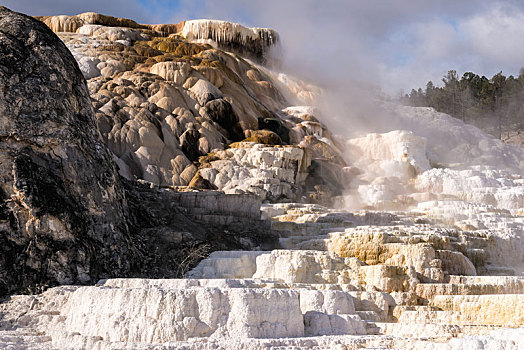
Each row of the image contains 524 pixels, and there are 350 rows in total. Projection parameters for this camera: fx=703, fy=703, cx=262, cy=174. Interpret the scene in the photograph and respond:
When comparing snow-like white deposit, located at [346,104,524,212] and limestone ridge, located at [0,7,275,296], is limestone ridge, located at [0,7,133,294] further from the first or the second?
→ snow-like white deposit, located at [346,104,524,212]

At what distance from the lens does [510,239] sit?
21.2 meters

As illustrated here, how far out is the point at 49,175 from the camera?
50.4 ft

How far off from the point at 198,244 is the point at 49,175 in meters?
4.57

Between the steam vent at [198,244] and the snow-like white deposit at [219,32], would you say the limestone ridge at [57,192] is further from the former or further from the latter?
the snow-like white deposit at [219,32]

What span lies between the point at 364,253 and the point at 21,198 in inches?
317

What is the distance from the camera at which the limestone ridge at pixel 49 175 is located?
14586mm

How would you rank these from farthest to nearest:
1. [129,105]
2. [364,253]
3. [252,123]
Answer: [252,123] < [129,105] < [364,253]

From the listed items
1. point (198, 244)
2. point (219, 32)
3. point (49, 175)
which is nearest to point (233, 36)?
point (219, 32)

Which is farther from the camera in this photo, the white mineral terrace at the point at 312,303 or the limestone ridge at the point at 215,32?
the limestone ridge at the point at 215,32

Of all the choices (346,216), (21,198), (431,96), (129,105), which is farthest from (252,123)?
(431,96)

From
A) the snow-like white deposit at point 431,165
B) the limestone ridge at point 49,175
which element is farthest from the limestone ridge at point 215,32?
the limestone ridge at point 49,175

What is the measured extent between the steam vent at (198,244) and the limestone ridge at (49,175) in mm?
31

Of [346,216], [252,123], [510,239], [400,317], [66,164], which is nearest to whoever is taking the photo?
[400,317]

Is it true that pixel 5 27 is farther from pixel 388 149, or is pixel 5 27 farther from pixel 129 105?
pixel 388 149
